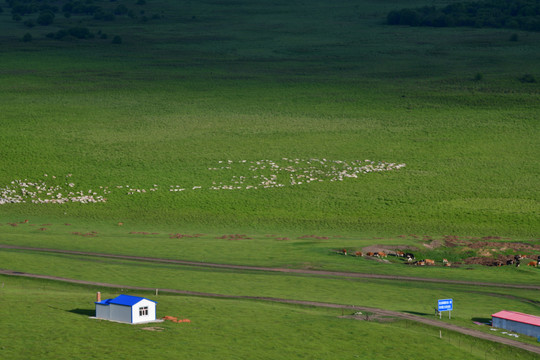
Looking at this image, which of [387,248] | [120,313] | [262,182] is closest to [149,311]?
[120,313]

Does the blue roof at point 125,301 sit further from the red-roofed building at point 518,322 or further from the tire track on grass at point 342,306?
the red-roofed building at point 518,322

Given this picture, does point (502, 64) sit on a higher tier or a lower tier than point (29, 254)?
higher

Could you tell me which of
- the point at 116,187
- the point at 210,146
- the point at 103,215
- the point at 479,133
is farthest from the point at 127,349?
the point at 479,133

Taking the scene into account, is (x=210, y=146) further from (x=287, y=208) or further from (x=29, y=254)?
(x=29, y=254)

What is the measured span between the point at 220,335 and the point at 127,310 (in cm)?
594

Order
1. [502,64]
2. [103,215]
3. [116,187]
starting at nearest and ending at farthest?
1. [103,215]
2. [116,187]
3. [502,64]

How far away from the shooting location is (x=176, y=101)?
15412cm

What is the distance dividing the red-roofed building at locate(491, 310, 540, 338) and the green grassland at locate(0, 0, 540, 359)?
204 cm

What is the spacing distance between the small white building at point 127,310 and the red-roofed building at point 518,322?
72.2ft

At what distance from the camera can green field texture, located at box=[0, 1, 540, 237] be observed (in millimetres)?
105375

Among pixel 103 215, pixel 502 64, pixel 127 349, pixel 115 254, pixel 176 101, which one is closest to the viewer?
pixel 127 349

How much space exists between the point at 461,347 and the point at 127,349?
19703mm

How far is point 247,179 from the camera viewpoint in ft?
386

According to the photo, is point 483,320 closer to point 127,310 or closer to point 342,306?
point 342,306
